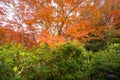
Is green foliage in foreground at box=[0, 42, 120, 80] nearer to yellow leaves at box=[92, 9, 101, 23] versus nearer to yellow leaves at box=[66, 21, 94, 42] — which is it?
yellow leaves at box=[66, 21, 94, 42]

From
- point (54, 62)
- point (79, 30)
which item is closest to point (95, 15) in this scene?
point (79, 30)

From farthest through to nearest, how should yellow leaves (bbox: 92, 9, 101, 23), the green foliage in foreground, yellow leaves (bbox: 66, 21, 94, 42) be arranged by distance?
yellow leaves (bbox: 92, 9, 101, 23) → yellow leaves (bbox: 66, 21, 94, 42) → the green foliage in foreground

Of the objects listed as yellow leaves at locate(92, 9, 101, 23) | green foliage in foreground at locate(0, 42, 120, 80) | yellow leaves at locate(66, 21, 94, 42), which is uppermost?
yellow leaves at locate(92, 9, 101, 23)

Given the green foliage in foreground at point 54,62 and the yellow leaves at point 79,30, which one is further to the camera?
the yellow leaves at point 79,30

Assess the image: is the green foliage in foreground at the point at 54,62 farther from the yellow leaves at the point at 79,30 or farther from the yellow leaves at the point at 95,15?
the yellow leaves at the point at 95,15

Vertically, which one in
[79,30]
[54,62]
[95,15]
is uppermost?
[95,15]

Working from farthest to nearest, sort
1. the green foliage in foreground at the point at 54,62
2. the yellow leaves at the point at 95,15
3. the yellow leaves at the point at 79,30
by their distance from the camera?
the yellow leaves at the point at 95,15
the yellow leaves at the point at 79,30
the green foliage in foreground at the point at 54,62

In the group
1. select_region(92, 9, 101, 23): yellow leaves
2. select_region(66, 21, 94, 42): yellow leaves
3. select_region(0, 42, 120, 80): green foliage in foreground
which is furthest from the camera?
select_region(92, 9, 101, 23): yellow leaves

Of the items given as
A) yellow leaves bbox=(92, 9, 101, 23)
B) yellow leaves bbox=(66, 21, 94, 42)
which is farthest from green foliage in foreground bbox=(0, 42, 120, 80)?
yellow leaves bbox=(92, 9, 101, 23)

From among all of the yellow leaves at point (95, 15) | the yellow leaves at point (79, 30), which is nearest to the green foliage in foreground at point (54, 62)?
the yellow leaves at point (79, 30)

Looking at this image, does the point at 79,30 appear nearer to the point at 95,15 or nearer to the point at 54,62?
the point at 95,15

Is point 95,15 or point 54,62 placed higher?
point 95,15

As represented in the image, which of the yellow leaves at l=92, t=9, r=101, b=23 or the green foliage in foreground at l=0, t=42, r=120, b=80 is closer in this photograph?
the green foliage in foreground at l=0, t=42, r=120, b=80

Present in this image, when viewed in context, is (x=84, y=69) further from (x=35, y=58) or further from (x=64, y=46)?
(x=35, y=58)
